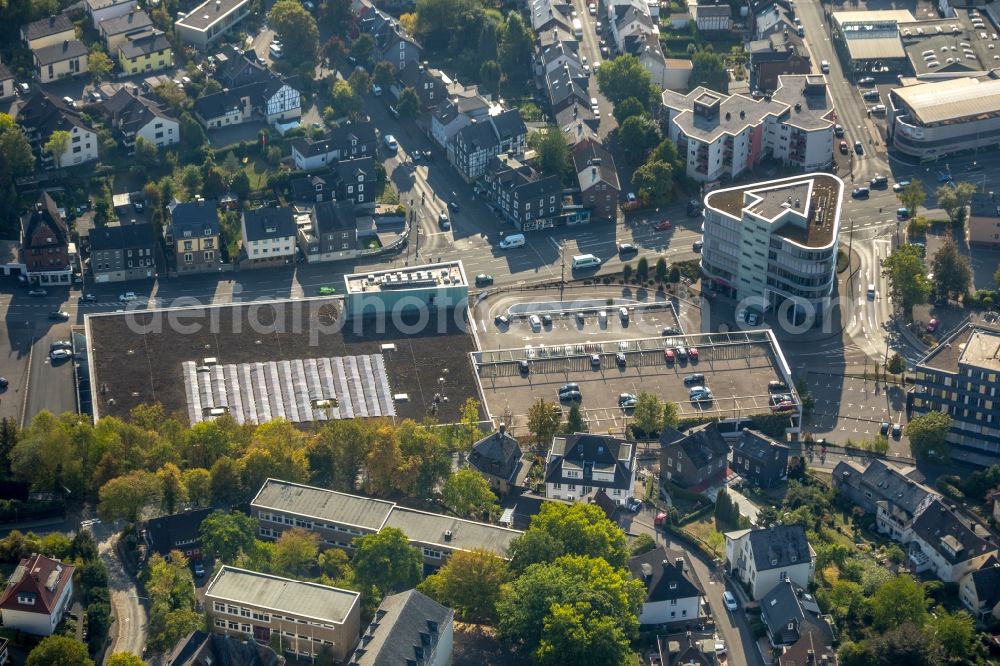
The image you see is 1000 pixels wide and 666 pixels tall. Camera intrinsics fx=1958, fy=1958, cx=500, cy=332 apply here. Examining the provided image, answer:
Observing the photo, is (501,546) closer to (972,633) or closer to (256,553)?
(256,553)

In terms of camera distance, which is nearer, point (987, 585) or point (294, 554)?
point (294, 554)

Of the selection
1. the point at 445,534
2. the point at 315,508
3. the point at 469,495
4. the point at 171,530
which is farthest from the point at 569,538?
the point at 171,530

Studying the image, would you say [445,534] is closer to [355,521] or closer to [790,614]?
[355,521]

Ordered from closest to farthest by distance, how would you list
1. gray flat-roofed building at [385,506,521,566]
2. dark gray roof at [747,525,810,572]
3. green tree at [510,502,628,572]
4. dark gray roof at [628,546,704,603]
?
green tree at [510,502,628,572] < dark gray roof at [628,546,704,603] < gray flat-roofed building at [385,506,521,566] < dark gray roof at [747,525,810,572]

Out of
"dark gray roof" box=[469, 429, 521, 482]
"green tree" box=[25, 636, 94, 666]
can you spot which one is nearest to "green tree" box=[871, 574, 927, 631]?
"dark gray roof" box=[469, 429, 521, 482]

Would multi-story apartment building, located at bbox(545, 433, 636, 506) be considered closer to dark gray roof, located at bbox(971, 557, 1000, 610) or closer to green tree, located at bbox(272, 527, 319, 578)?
green tree, located at bbox(272, 527, 319, 578)

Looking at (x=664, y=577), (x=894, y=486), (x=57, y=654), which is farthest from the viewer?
(x=894, y=486)

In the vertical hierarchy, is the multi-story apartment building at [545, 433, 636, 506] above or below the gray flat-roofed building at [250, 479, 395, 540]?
below
